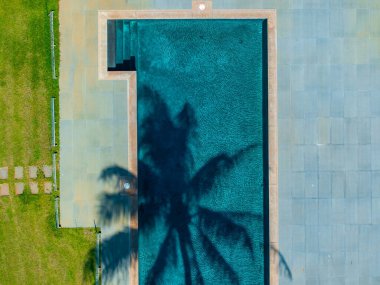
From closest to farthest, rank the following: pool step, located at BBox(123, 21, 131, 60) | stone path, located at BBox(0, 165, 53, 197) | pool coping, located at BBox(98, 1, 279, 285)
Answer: pool coping, located at BBox(98, 1, 279, 285), stone path, located at BBox(0, 165, 53, 197), pool step, located at BBox(123, 21, 131, 60)

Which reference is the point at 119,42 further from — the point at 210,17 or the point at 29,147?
the point at 29,147

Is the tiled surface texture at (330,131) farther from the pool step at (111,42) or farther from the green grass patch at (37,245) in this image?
the green grass patch at (37,245)

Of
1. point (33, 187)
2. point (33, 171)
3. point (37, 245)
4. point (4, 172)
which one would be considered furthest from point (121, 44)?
point (37, 245)

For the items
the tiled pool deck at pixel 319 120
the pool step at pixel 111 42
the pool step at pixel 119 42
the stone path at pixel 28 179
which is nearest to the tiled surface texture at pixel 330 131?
the tiled pool deck at pixel 319 120

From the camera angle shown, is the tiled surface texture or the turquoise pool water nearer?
the tiled surface texture

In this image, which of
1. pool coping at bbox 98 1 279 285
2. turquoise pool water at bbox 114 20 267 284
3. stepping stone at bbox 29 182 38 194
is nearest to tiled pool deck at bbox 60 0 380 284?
pool coping at bbox 98 1 279 285

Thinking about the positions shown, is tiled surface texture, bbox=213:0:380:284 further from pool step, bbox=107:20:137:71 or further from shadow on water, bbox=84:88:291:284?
pool step, bbox=107:20:137:71

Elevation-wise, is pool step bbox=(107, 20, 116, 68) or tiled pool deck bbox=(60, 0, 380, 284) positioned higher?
pool step bbox=(107, 20, 116, 68)
